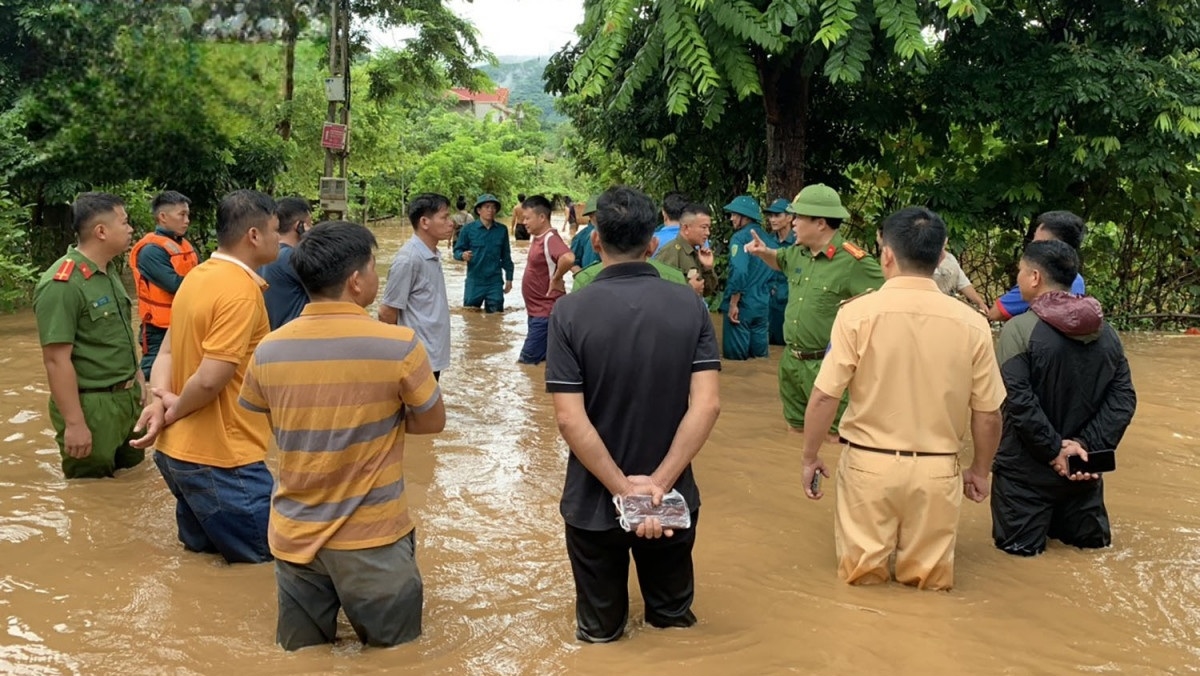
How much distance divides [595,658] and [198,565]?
2189 millimetres

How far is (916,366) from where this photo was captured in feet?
12.9

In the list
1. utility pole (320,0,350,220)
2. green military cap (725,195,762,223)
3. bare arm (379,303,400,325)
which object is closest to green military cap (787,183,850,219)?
bare arm (379,303,400,325)

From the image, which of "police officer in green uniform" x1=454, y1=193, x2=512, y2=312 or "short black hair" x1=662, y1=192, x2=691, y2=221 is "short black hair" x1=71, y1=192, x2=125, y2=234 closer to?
"short black hair" x1=662, y1=192, x2=691, y2=221

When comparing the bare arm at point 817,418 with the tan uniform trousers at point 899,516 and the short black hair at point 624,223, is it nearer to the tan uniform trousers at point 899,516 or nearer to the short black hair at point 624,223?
the tan uniform trousers at point 899,516

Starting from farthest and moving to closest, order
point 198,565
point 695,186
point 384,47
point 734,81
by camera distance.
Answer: point 384,47
point 695,186
point 734,81
point 198,565

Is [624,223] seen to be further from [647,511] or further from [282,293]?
[282,293]

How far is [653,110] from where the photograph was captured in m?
12.8

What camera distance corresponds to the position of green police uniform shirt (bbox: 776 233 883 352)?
566 centimetres

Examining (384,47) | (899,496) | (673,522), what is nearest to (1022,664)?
(899,496)

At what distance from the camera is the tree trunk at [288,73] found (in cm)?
1688

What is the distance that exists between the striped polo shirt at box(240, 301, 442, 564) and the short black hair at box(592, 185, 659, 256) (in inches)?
31.0

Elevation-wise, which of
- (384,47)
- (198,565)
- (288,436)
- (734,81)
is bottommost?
(198,565)

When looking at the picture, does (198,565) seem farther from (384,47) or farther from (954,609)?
(384,47)

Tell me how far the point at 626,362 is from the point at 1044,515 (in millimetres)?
2714
